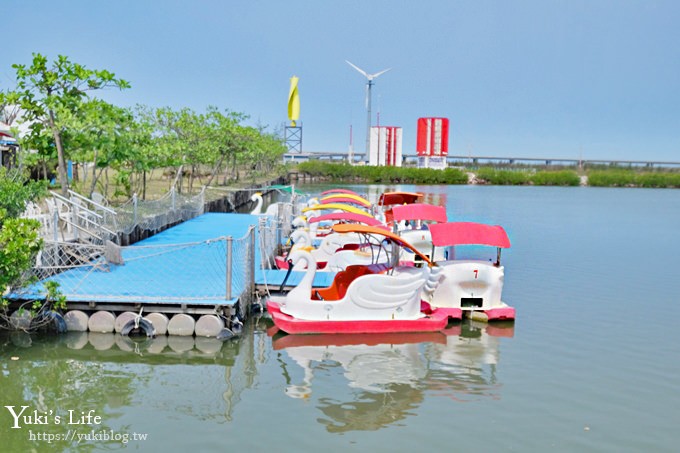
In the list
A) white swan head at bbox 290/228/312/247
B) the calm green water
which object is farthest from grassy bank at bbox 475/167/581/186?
the calm green water

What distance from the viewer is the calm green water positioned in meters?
8.15

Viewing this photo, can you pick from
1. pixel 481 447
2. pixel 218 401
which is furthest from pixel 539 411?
pixel 218 401

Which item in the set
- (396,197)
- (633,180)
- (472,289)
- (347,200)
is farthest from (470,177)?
(472,289)

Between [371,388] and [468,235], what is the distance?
533 centimetres

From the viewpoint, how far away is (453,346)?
39.3 feet

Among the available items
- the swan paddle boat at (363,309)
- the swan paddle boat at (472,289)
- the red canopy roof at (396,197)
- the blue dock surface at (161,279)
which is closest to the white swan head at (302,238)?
the blue dock surface at (161,279)

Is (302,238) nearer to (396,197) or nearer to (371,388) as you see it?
(371,388)

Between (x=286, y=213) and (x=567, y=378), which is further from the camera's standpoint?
(x=286, y=213)

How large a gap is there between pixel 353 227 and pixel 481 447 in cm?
582

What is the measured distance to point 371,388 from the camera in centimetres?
976

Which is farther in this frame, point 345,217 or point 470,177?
point 470,177

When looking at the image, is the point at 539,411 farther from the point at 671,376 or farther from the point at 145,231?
the point at 145,231

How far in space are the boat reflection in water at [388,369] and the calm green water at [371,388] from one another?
0.10 feet

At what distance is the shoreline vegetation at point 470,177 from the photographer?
85062mm
